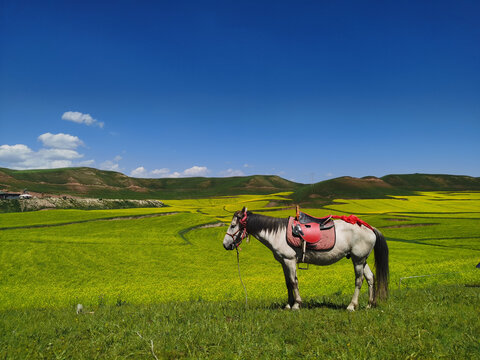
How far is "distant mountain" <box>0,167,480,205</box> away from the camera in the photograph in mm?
95625

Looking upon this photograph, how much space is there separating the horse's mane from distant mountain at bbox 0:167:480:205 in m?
72.8

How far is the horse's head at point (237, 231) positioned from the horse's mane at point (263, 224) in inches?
7.0

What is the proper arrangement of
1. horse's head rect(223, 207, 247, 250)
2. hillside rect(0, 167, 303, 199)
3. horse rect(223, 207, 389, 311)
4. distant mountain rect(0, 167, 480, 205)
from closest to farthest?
horse rect(223, 207, 389, 311) < horse's head rect(223, 207, 247, 250) < distant mountain rect(0, 167, 480, 205) < hillside rect(0, 167, 303, 199)

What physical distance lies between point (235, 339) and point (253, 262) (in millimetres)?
23721

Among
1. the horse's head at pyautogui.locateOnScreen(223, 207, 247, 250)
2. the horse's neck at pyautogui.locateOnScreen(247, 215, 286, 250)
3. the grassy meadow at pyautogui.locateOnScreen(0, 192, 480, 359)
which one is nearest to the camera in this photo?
the grassy meadow at pyautogui.locateOnScreen(0, 192, 480, 359)

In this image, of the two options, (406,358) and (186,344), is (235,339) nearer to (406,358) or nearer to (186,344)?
(186,344)

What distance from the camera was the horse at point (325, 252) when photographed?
8086 millimetres

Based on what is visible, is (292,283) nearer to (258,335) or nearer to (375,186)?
(258,335)

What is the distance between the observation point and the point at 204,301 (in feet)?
35.2

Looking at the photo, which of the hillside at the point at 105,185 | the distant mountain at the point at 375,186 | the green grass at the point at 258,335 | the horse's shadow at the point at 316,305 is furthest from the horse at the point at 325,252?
the hillside at the point at 105,185

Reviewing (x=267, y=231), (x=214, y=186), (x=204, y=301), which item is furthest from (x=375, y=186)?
(x=214, y=186)

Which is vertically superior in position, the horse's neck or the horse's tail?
the horse's neck

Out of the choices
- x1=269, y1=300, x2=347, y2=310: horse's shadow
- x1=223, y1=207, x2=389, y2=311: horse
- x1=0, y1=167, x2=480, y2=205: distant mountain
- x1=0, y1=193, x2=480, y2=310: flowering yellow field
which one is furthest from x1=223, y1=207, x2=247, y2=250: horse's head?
x1=0, y1=167, x2=480, y2=205: distant mountain

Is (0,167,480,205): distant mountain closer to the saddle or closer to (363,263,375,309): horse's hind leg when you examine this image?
(363,263,375,309): horse's hind leg
